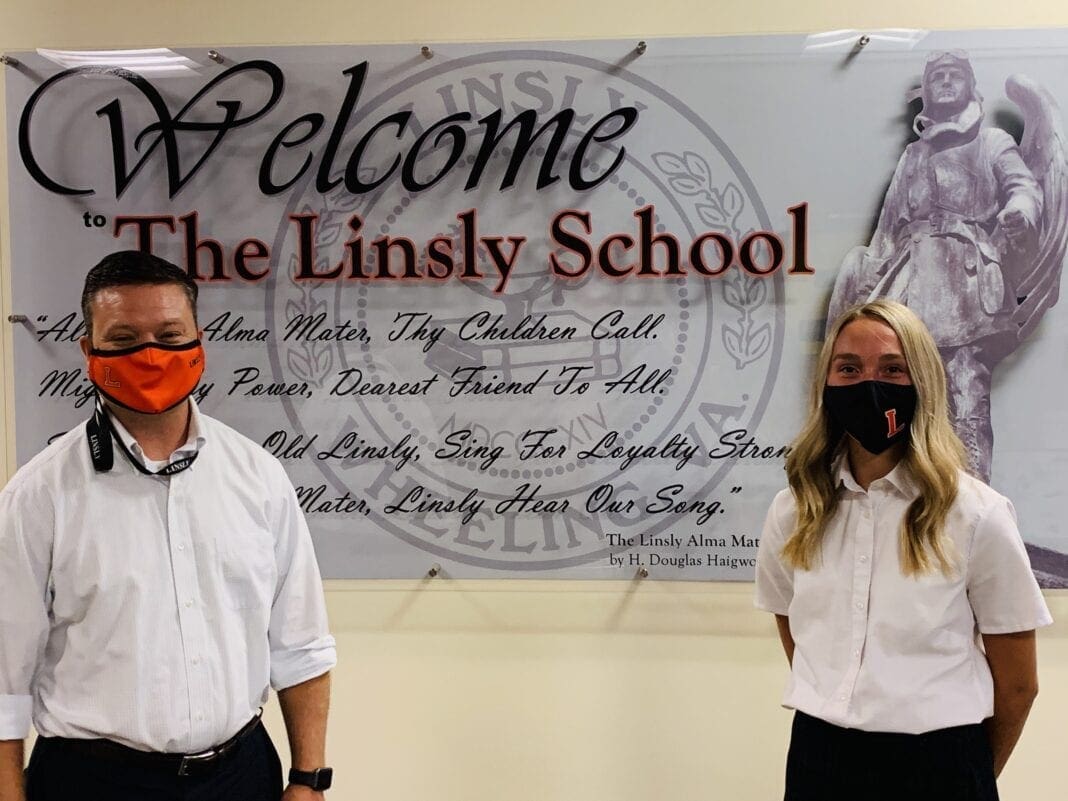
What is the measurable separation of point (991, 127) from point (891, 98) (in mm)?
279

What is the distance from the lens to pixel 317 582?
1.85 m

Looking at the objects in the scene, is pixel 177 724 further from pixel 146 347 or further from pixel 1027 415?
pixel 1027 415

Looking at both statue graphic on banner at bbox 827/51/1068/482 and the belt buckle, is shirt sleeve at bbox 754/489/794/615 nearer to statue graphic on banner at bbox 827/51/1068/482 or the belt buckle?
statue graphic on banner at bbox 827/51/1068/482

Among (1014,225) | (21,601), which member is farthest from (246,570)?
(1014,225)

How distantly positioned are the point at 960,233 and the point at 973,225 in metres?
0.04

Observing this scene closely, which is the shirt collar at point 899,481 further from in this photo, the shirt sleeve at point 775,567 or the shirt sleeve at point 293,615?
the shirt sleeve at point 293,615

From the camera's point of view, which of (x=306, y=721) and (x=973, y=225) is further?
(x=973, y=225)

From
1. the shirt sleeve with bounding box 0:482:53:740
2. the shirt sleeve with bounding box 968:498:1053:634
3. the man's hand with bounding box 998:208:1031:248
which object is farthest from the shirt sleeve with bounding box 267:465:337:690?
the man's hand with bounding box 998:208:1031:248

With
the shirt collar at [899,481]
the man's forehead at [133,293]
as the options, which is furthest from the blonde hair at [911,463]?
the man's forehead at [133,293]

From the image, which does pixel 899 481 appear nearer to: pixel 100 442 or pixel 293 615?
pixel 293 615

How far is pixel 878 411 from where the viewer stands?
1.72m

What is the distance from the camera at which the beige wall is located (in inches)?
97.2

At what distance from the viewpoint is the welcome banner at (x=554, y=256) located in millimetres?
2424

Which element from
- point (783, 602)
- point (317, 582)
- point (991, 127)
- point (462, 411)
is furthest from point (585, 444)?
point (991, 127)
